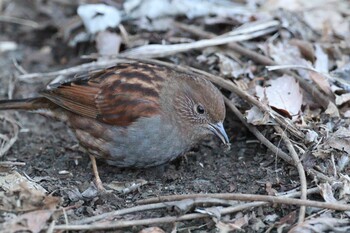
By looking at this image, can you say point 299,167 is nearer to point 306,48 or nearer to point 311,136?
point 311,136

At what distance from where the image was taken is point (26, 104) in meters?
5.63

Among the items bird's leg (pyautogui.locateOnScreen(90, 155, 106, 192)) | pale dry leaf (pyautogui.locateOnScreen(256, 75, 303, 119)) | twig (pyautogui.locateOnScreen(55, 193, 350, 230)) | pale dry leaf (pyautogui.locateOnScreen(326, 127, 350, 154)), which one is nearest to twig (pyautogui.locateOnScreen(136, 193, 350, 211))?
twig (pyautogui.locateOnScreen(55, 193, 350, 230))

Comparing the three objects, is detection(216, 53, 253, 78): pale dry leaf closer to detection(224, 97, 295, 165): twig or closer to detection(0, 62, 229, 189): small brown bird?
detection(224, 97, 295, 165): twig

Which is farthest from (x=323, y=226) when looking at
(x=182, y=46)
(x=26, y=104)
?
(x=26, y=104)

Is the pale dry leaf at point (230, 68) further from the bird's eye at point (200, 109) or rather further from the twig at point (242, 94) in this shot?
the bird's eye at point (200, 109)

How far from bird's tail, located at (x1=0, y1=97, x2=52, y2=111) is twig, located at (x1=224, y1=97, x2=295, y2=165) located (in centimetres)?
161

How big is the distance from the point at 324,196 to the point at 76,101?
2187 millimetres

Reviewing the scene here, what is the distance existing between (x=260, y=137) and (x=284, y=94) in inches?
20.0

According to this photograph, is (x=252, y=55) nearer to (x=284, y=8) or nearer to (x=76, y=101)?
(x=284, y=8)

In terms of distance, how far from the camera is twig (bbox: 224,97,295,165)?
4.97 metres

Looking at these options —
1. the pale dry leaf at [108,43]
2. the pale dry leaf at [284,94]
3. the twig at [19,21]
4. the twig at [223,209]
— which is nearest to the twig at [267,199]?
the twig at [223,209]

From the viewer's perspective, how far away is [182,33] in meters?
6.73

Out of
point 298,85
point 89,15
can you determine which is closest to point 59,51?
point 89,15

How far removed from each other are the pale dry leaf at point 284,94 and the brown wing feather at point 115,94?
0.94 meters
